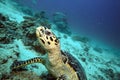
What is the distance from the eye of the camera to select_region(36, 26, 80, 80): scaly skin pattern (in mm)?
3133

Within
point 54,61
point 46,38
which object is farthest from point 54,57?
point 46,38

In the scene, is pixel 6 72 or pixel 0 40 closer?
pixel 6 72

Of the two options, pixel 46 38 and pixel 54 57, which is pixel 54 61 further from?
pixel 46 38

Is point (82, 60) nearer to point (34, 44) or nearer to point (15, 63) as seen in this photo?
point (34, 44)

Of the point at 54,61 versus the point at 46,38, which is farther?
the point at 54,61

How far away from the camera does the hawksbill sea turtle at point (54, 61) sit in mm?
3139

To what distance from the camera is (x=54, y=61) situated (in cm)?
333

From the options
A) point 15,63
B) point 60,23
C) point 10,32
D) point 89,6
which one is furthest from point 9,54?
point 89,6

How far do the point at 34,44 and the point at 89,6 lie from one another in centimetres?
15238

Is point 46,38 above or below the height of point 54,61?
above

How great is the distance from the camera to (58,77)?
3.51 metres

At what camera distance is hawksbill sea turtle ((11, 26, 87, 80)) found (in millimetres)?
3139

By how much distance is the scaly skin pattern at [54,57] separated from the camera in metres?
3.13

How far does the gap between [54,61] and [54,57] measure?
0.30ft
